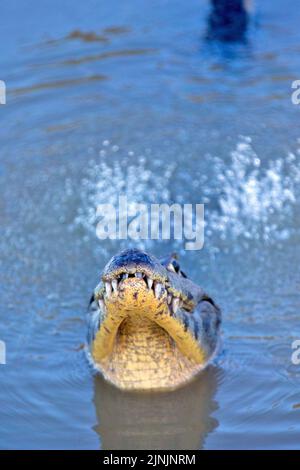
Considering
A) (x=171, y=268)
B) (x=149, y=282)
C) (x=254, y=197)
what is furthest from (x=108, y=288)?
(x=254, y=197)

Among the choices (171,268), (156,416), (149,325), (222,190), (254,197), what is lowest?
(156,416)

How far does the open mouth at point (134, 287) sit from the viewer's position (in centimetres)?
409

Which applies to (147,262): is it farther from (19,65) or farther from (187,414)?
(19,65)

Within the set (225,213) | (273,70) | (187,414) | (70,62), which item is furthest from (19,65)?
(187,414)

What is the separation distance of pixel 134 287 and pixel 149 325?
0.63 metres

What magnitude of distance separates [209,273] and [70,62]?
3699mm

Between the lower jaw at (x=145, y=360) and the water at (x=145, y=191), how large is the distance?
0.08 m

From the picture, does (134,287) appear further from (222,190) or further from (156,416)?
(222,190)

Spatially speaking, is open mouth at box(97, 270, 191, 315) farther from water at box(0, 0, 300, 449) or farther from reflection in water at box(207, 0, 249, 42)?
reflection in water at box(207, 0, 249, 42)

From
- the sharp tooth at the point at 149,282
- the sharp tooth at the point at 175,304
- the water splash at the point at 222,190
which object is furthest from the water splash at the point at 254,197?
the sharp tooth at the point at 149,282

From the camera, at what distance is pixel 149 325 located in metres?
4.68

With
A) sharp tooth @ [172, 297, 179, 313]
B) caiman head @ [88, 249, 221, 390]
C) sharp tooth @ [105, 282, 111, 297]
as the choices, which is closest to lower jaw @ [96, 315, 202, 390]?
caiman head @ [88, 249, 221, 390]

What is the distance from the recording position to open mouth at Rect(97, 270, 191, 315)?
13.4ft

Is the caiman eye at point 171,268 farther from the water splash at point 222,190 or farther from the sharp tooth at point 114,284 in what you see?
the water splash at point 222,190
